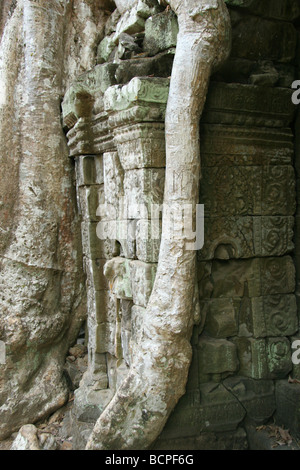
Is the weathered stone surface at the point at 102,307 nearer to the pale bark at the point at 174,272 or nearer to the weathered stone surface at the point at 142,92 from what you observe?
the pale bark at the point at 174,272

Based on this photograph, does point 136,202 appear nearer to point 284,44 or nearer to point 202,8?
point 202,8

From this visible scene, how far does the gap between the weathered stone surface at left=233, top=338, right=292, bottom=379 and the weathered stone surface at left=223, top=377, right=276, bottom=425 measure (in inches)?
2.2

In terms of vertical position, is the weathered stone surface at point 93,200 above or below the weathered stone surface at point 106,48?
below

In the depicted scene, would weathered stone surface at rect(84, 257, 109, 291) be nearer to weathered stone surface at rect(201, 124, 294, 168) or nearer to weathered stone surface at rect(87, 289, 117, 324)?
weathered stone surface at rect(87, 289, 117, 324)

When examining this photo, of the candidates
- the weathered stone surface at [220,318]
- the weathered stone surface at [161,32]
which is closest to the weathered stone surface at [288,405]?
the weathered stone surface at [220,318]

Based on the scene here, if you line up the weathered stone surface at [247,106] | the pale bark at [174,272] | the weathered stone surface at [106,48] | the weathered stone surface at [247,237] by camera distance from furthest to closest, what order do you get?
the weathered stone surface at [106,48] < the weathered stone surface at [247,237] < the weathered stone surface at [247,106] < the pale bark at [174,272]

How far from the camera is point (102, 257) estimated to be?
3.82 m

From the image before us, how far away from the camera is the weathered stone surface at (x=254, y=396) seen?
3166 mm

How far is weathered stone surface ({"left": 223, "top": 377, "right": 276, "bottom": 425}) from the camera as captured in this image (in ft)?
10.4

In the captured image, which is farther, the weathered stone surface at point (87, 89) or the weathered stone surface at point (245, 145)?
the weathered stone surface at point (87, 89)

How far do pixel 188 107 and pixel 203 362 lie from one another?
165cm

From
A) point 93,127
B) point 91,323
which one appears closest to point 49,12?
point 93,127

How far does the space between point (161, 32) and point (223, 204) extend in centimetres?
121

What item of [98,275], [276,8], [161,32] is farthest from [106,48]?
[98,275]
